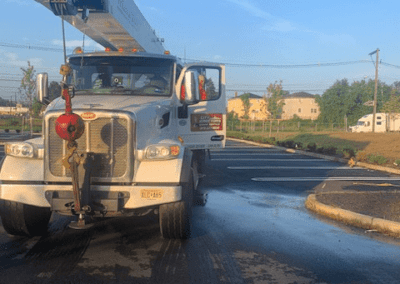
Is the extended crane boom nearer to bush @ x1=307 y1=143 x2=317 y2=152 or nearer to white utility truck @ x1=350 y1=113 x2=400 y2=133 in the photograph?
bush @ x1=307 y1=143 x2=317 y2=152

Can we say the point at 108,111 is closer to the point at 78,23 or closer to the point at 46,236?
the point at 46,236

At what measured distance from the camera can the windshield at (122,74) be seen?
7.28 metres

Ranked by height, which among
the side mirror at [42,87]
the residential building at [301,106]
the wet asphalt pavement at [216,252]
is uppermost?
the residential building at [301,106]

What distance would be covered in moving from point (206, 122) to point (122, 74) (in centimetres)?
187

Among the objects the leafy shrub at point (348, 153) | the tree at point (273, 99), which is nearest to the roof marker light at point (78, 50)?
the leafy shrub at point (348, 153)

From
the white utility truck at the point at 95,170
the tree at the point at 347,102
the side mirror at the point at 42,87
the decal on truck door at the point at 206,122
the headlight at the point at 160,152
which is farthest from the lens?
the tree at the point at 347,102

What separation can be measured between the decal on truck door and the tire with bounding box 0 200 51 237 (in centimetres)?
315

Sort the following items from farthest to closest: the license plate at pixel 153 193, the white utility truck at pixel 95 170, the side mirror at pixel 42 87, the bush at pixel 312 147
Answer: the bush at pixel 312 147 < the side mirror at pixel 42 87 < the license plate at pixel 153 193 < the white utility truck at pixel 95 170

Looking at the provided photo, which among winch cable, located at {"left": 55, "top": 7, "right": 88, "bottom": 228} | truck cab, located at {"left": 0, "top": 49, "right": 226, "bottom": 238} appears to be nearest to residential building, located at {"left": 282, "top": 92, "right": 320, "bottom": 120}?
truck cab, located at {"left": 0, "top": 49, "right": 226, "bottom": 238}

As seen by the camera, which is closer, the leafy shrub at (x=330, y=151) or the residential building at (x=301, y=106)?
the leafy shrub at (x=330, y=151)

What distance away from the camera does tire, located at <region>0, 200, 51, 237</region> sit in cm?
588

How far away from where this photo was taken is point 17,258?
526 cm

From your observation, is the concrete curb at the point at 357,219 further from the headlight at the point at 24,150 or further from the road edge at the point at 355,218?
the headlight at the point at 24,150

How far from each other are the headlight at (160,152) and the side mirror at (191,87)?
1.57 meters
